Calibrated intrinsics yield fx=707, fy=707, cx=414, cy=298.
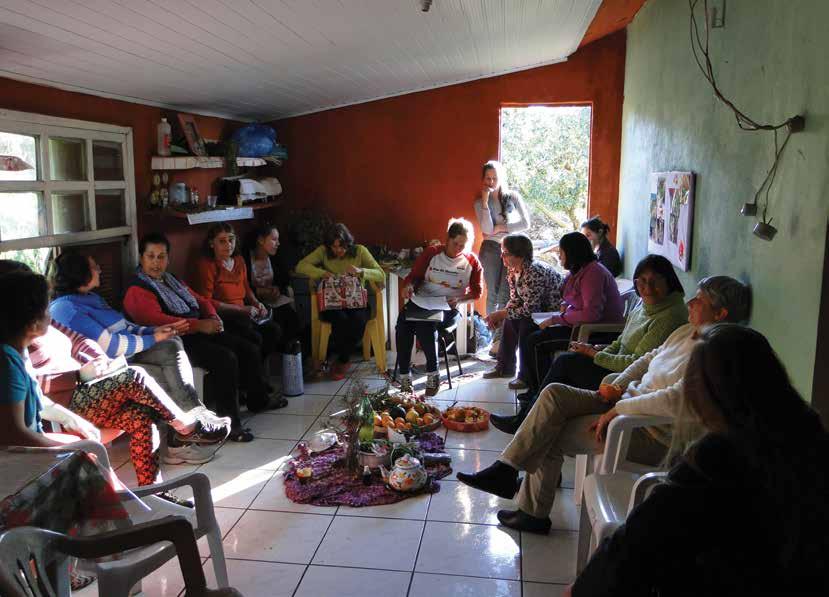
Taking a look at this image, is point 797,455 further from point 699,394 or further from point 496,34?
point 496,34

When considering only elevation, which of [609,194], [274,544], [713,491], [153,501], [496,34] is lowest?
[274,544]

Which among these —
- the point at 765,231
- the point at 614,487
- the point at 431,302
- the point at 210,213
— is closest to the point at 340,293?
the point at 431,302

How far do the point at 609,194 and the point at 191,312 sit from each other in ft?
12.1

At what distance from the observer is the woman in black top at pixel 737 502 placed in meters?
1.28

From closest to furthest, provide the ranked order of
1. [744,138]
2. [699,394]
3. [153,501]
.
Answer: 1. [699,394]
2. [153,501]
3. [744,138]

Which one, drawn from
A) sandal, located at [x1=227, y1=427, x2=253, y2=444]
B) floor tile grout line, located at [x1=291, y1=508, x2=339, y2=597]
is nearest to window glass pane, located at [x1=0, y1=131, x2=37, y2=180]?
sandal, located at [x1=227, y1=427, x2=253, y2=444]

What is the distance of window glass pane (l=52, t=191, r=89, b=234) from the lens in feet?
12.0

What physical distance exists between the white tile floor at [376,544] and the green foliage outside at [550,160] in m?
3.09

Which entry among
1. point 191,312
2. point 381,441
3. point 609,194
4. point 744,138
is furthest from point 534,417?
point 609,194

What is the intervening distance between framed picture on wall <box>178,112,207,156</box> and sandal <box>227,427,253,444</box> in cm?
196

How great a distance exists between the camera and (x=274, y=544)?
281cm

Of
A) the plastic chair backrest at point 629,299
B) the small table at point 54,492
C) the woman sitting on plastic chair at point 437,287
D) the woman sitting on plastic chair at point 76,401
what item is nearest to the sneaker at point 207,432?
the woman sitting on plastic chair at point 76,401

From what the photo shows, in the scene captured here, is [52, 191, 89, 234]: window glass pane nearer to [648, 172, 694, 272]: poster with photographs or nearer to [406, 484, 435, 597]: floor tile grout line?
[406, 484, 435, 597]: floor tile grout line

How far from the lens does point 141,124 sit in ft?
14.2
